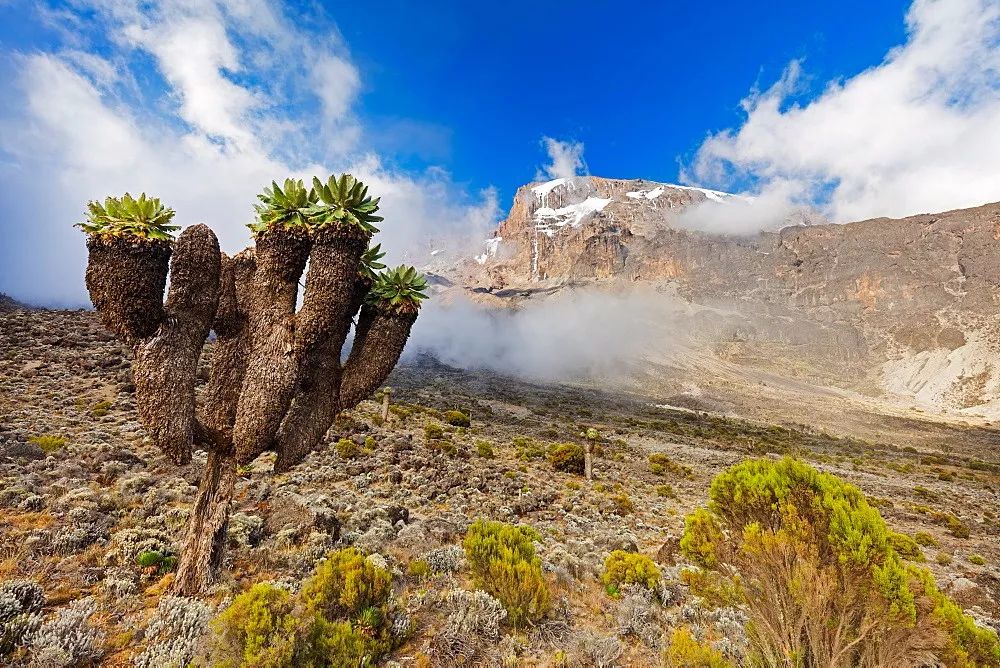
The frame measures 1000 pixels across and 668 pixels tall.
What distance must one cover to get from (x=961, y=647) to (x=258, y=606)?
8179 millimetres

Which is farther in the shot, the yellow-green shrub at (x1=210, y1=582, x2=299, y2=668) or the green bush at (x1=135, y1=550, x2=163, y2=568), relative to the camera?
the green bush at (x1=135, y1=550, x2=163, y2=568)

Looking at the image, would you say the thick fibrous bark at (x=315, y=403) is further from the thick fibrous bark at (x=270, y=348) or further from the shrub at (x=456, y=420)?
the shrub at (x=456, y=420)

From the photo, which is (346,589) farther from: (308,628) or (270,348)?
(270,348)

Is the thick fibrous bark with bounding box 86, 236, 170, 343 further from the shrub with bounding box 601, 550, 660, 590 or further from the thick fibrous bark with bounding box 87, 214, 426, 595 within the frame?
the shrub with bounding box 601, 550, 660, 590

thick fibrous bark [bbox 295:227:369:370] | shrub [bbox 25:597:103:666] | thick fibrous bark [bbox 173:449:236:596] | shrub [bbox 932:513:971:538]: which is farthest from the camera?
shrub [bbox 932:513:971:538]

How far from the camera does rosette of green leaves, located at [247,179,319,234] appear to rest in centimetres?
712

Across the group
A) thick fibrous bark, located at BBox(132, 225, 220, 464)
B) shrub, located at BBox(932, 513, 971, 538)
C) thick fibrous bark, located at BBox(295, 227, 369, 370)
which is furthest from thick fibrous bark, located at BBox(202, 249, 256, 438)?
shrub, located at BBox(932, 513, 971, 538)

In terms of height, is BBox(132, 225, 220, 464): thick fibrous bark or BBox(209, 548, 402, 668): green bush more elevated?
BBox(132, 225, 220, 464): thick fibrous bark

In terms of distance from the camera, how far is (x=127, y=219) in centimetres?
641

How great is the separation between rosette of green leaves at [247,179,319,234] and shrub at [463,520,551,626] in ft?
21.5

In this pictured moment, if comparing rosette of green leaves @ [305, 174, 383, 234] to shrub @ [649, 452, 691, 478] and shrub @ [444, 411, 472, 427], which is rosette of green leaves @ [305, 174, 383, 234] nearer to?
shrub @ [649, 452, 691, 478]

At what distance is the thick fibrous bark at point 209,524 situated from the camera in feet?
22.8

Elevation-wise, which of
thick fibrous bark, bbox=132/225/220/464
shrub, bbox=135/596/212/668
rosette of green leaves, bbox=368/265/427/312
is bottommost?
shrub, bbox=135/596/212/668

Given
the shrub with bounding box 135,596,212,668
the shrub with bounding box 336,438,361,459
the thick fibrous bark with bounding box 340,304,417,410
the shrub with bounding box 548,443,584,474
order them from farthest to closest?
the shrub with bounding box 548,443,584,474
the shrub with bounding box 336,438,361,459
the thick fibrous bark with bounding box 340,304,417,410
the shrub with bounding box 135,596,212,668
